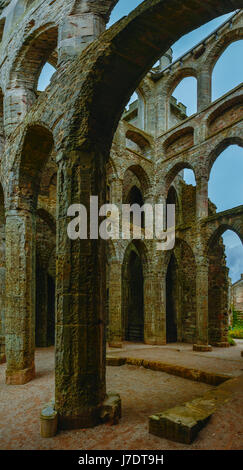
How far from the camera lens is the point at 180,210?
15984 millimetres

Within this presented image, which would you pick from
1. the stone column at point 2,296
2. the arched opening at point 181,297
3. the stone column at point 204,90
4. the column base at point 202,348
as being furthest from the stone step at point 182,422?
the stone column at point 204,90

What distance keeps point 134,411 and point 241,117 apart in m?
10.00

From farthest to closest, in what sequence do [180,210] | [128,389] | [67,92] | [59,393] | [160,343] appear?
[180,210]
[160,343]
[128,389]
[67,92]
[59,393]

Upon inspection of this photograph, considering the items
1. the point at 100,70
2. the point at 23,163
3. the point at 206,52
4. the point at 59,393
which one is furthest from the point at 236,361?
the point at 206,52

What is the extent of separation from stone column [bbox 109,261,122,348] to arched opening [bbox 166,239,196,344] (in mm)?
3955

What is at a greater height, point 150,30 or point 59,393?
point 150,30

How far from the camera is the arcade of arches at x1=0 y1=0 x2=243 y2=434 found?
349 cm

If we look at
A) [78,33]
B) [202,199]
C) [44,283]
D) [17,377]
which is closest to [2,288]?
[17,377]

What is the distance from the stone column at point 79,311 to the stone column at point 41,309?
27.4 feet

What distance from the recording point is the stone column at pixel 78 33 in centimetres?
436

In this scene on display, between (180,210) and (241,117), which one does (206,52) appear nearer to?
(241,117)

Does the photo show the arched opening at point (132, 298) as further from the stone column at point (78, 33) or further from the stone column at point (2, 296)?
the stone column at point (78, 33)

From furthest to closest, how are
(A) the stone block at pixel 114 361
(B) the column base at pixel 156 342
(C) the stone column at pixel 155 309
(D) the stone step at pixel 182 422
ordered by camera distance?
(C) the stone column at pixel 155 309, (B) the column base at pixel 156 342, (A) the stone block at pixel 114 361, (D) the stone step at pixel 182 422

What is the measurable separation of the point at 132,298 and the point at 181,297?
2330 mm
